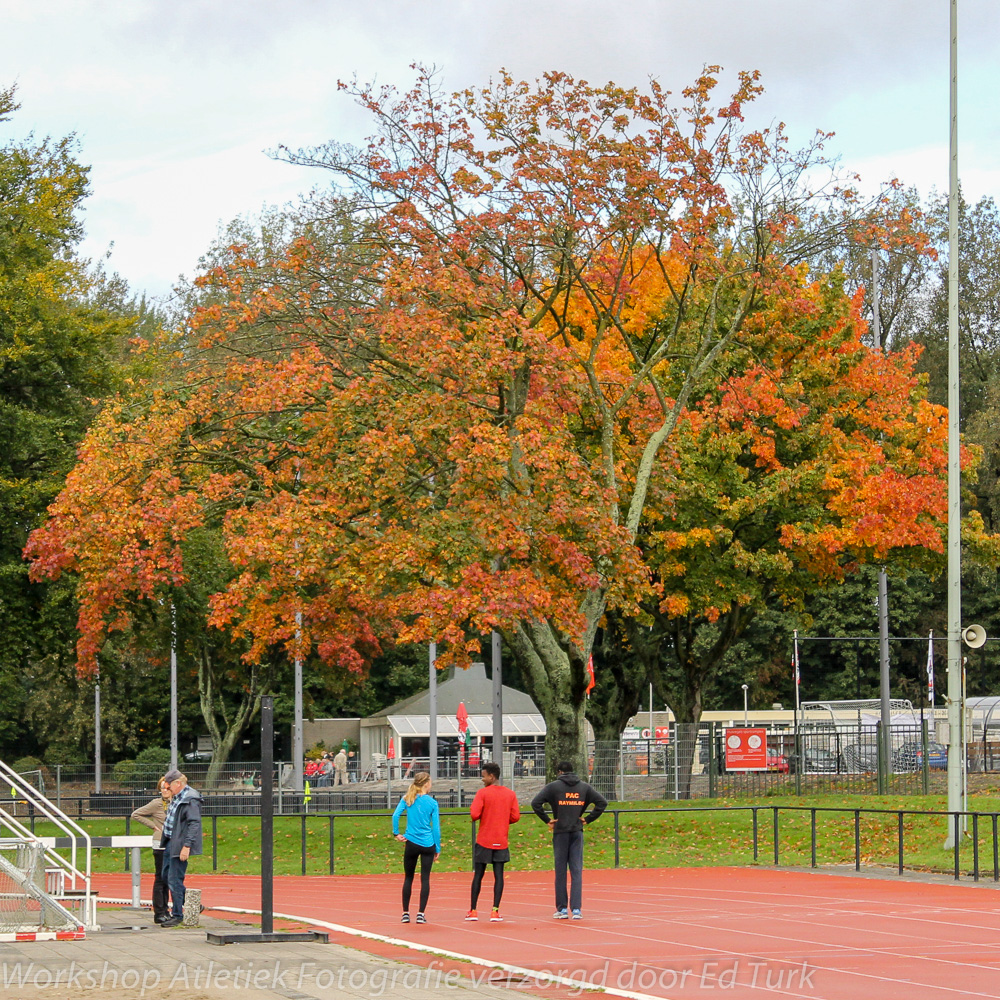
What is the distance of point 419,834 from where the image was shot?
14156mm

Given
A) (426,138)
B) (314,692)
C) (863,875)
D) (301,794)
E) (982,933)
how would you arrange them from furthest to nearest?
1. (314,692)
2. (301,794)
3. (426,138)
4. (863,875)
5. (982,933)

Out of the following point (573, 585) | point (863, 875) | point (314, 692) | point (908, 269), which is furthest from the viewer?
point (314, 692)

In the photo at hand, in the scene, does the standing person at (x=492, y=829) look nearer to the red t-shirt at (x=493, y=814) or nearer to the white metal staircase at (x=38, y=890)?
the red t-shirt at (x=493, y=814)

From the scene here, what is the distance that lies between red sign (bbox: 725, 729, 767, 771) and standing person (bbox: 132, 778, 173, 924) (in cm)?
1956

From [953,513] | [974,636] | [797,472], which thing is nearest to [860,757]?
[797,472]

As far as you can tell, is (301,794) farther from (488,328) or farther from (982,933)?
(982,933)

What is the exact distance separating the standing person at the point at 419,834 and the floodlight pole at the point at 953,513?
8.90 metres

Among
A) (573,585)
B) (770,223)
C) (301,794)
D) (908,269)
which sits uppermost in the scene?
(908,269)

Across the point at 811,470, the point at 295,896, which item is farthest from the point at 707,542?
the point at 295,896

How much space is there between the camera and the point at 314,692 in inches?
2835

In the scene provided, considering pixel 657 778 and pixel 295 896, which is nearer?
pixel 295 896

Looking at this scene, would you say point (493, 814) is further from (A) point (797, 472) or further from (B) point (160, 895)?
(A) point (797, 472)

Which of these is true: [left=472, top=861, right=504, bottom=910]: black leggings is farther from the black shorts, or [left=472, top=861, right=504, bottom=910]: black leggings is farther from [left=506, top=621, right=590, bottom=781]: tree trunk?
[left=506, top=621, right=590, bottom=781]: tree trunk

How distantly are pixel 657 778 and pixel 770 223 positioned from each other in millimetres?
13170
